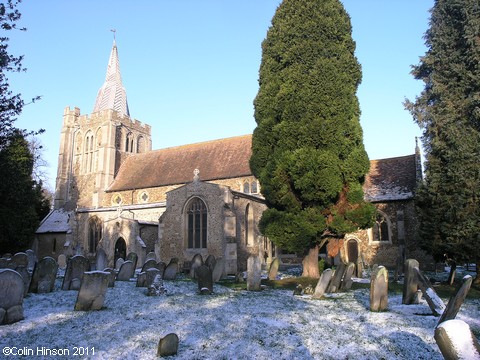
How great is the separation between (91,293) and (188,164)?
20964 mm

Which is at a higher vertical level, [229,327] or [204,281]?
[204,281]

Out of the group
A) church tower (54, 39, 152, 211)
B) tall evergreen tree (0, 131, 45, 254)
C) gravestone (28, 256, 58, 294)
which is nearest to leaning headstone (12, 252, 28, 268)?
gravestone (28, 256, 58, 294)

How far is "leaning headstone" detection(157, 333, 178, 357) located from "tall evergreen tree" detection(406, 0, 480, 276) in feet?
34.3

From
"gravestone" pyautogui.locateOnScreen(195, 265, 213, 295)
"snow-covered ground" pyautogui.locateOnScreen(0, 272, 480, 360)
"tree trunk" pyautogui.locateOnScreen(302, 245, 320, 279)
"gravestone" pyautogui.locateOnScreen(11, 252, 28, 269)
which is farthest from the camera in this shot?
"tree trunk" pyautogui.locateOnScreen(302, 245, 320, 279)

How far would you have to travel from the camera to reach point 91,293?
297 inches

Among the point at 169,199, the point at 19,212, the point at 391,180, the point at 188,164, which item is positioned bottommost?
the point at 19,212

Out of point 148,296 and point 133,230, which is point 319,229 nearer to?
point 148,296

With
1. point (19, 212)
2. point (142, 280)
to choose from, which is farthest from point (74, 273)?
point (19, 212)

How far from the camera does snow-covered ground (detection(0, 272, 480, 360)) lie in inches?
206

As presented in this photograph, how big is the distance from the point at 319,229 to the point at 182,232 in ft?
30.5

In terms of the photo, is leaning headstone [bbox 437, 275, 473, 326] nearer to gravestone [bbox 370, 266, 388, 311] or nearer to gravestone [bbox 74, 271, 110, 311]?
gravestone [bbox 370, 266, 388, 311]

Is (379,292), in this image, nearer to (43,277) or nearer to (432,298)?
(432,298)

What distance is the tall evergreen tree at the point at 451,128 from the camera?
39.6 feet

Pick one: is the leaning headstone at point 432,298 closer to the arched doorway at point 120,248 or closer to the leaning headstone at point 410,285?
the leaning headstone at point 410,285
